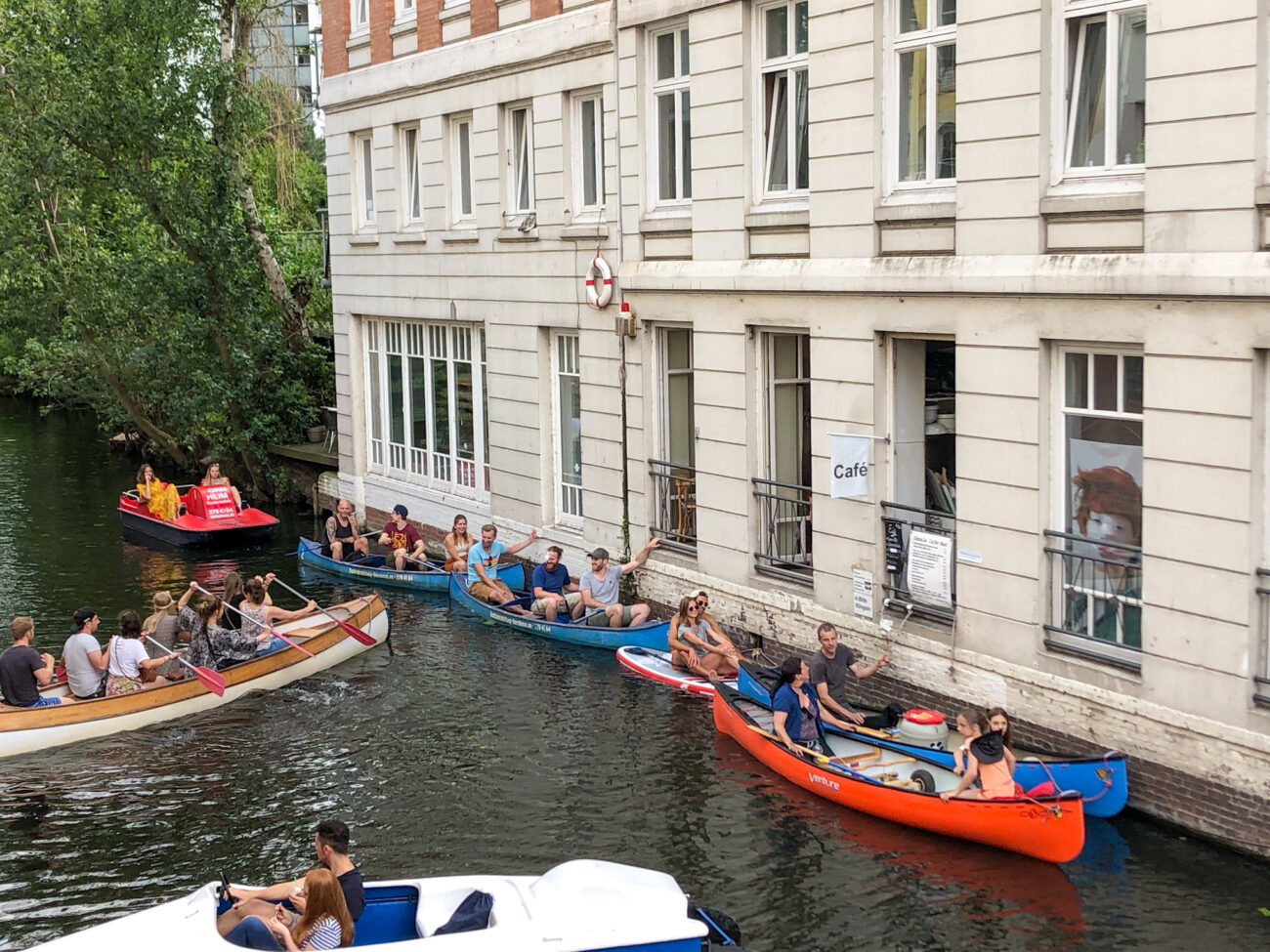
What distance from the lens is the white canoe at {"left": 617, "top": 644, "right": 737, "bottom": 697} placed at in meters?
17.8

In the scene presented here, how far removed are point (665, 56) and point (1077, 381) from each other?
8.46 metres

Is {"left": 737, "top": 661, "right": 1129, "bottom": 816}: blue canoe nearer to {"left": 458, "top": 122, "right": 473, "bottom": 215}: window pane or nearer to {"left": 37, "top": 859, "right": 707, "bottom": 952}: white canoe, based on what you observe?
{"left": 37, "top": 859, "right": 707, "bottom": 952}: white canoe

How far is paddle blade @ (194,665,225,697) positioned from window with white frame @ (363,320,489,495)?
337 inches

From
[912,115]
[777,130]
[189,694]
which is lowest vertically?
[189,694]

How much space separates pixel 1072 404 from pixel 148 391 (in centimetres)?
2613

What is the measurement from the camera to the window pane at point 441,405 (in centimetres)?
2709

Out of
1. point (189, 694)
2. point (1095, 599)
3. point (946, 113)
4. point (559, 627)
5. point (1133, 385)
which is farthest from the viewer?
point (559, 627)

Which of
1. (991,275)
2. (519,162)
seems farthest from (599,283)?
(991,275)

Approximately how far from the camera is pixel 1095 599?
14.0m

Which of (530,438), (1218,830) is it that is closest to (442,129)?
(530,438)

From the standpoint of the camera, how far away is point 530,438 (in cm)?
2386

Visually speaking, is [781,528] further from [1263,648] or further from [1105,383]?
[1263,648]

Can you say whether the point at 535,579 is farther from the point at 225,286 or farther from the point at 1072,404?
the point at 225,286

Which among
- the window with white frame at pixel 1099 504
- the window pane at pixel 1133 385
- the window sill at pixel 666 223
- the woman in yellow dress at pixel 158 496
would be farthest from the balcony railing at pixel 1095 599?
the woman in yellow dress at pixel 158 496
